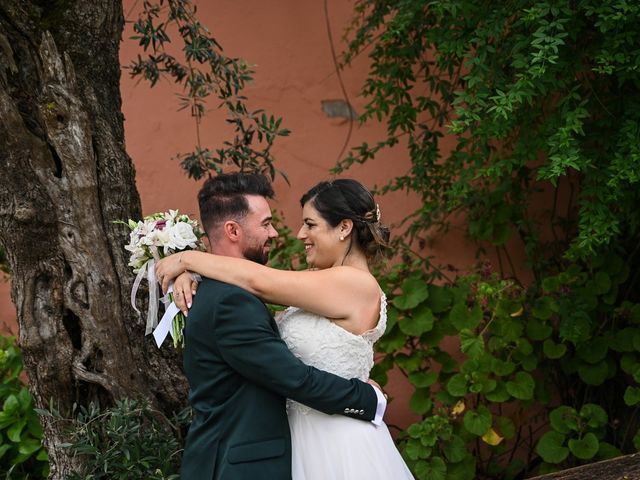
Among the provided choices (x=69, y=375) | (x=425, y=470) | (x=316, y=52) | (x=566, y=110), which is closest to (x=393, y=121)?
(x=316, y=52)

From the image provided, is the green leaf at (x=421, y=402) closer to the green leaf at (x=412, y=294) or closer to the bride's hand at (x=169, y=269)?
the green leaf at (x=412, y=294)

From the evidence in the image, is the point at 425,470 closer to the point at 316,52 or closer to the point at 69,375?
the point at 69,375

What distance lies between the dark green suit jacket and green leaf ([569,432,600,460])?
7.62 feet

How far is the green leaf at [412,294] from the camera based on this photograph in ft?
16.3

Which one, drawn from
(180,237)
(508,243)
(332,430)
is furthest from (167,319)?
(508,243)

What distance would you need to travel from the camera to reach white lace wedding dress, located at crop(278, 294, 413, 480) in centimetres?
289

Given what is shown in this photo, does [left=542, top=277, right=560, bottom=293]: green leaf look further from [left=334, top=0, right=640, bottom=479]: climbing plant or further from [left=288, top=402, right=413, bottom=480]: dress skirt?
[left=288, top=402, right=413, bottom=480]: dress skirt

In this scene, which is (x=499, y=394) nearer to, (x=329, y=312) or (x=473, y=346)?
(x=473, y=346)

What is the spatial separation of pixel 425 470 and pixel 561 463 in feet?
3.40

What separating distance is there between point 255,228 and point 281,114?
2852 mm

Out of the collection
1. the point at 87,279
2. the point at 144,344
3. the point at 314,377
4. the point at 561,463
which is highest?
the point at 87,279

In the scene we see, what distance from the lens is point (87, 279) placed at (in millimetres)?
3572

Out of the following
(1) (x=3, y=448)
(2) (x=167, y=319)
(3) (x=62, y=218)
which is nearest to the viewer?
(2) (x=167, y=319)

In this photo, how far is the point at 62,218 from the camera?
3.55m
